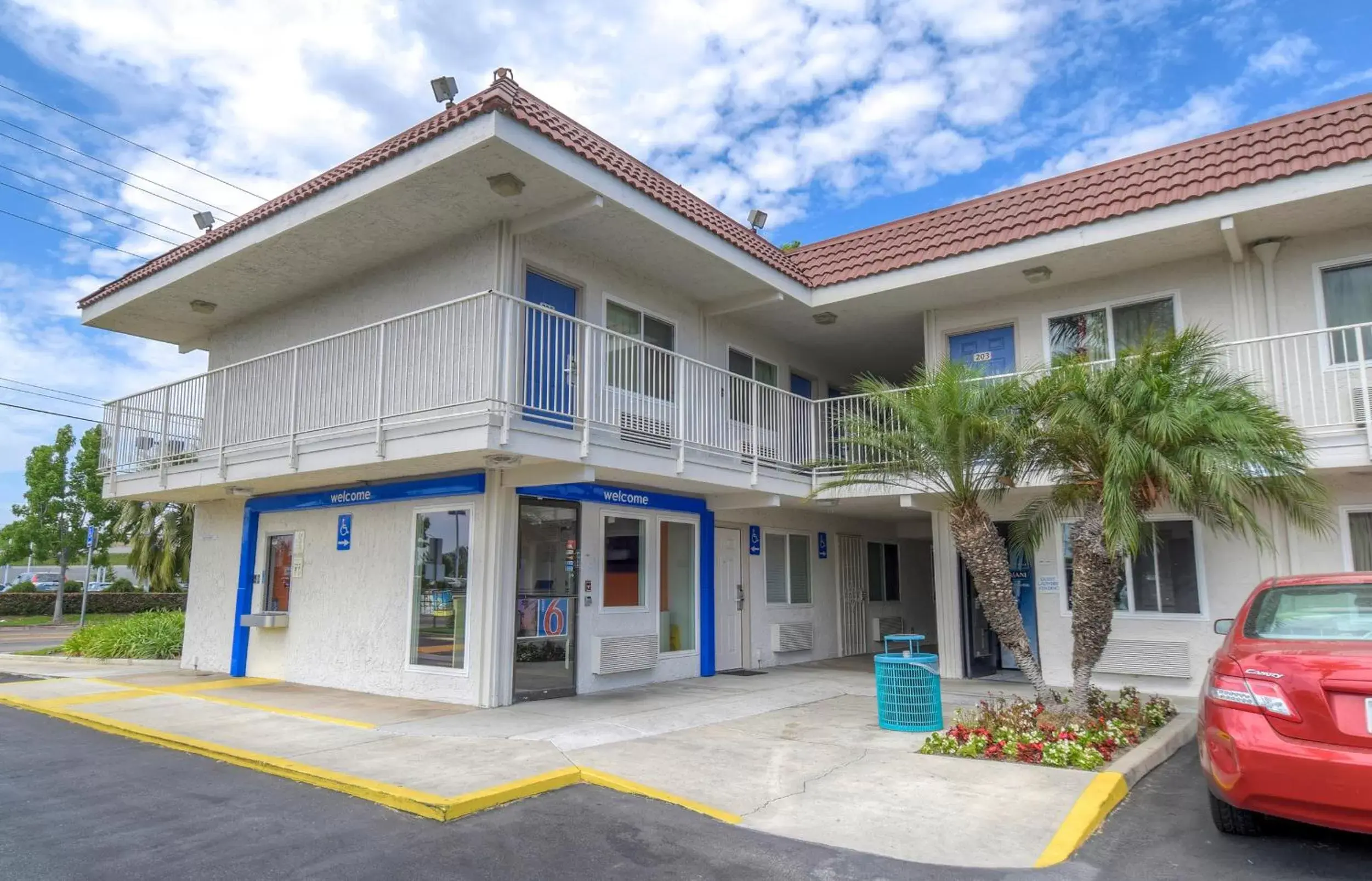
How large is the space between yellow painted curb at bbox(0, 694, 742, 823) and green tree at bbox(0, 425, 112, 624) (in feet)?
93.0

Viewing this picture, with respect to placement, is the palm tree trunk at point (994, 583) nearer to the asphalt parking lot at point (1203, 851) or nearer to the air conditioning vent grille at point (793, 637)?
the asphalt parking lot at point (1203, 851)

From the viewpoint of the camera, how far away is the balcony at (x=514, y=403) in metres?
9.33

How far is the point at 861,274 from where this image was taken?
13.2m

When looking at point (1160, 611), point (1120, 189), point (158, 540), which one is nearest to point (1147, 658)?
point (1160, 611)

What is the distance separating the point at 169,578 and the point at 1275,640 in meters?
28.6

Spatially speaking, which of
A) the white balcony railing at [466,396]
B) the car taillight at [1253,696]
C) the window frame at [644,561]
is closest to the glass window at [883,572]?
the white balcony railing at [466,396]

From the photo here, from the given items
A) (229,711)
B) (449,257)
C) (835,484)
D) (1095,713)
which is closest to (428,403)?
(449,257)

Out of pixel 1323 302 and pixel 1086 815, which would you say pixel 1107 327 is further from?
pixel 1086 815

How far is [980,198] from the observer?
43.9ft

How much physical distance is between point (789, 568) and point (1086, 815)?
9.79 m

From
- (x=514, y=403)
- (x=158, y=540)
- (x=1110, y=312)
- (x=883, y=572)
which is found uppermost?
(x=1110, y=312)

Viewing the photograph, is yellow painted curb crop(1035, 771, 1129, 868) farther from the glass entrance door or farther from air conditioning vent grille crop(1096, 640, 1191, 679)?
the glass entrance door

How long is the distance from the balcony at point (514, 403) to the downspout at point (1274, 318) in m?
0.10

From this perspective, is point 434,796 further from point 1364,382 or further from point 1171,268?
point 1171,268
